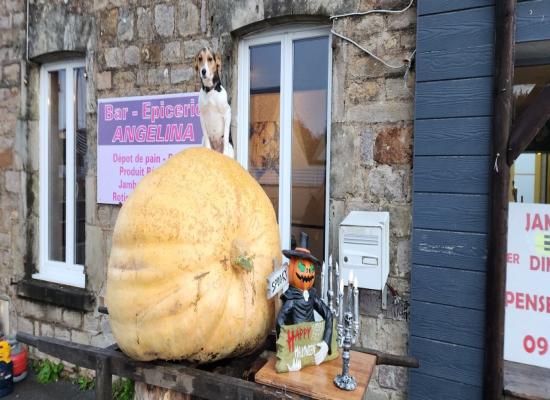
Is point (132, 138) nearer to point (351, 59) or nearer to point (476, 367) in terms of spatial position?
point (351, 59)

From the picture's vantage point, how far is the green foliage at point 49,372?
13.3 ft

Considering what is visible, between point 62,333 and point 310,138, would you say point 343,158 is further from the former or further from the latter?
point 62,333

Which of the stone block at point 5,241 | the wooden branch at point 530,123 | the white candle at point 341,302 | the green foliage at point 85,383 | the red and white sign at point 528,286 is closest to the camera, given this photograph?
the white candle at point 341,302

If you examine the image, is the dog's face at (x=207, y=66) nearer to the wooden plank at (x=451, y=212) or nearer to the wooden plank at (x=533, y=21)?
the wooden plank at (x=451, y=212)

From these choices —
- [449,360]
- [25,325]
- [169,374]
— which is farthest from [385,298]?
[25,325]

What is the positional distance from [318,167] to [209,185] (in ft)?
5.69

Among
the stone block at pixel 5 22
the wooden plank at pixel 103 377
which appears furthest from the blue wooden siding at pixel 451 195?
the stone block at pixel 5 22

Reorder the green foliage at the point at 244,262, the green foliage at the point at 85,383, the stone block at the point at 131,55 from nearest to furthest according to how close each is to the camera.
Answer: the green foliage at the point at 244,262 < the stone block at the point at 131,55 < the green foliage at the point at 85,383

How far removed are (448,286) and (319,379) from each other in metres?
1.36

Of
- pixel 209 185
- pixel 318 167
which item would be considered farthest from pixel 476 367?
pixel 209 185

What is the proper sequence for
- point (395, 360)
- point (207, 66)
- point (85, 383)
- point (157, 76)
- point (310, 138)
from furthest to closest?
point (85, 383), point (157, 76), point (310, 138), point (207, 66), point (395, 360)

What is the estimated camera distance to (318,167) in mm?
3156

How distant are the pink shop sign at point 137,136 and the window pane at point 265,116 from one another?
A: 472mm

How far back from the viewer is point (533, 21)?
2.24 meters
